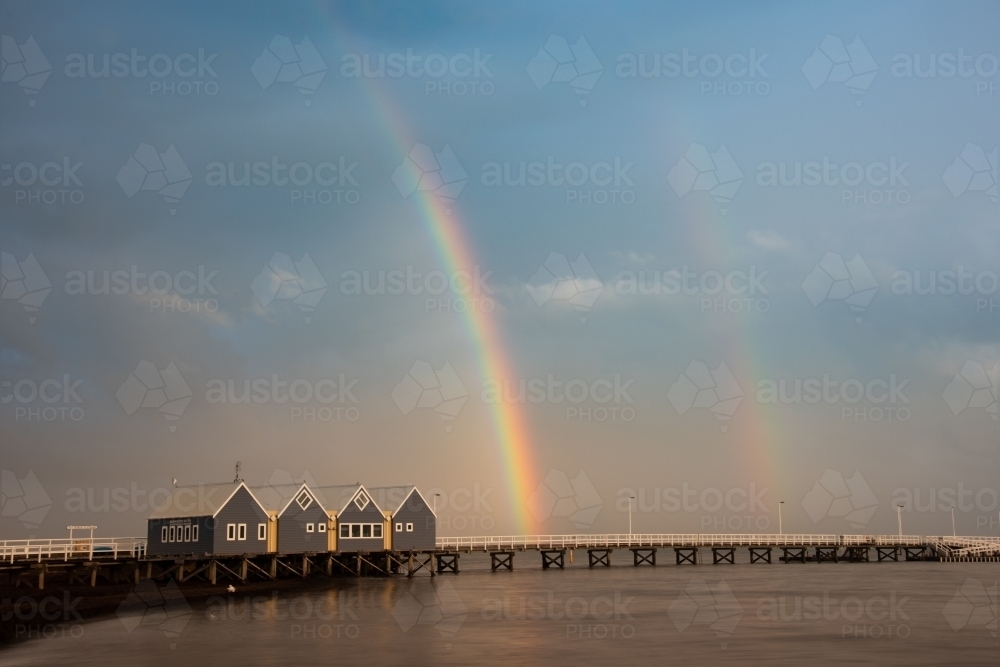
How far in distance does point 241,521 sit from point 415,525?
1573cm

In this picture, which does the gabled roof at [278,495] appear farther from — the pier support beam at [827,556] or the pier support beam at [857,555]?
the pier support beam at [857,555]

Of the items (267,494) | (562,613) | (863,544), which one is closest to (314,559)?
(267,494)

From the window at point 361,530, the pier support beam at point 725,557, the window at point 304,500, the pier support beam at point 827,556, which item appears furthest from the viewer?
the pier support beam at point 827,556

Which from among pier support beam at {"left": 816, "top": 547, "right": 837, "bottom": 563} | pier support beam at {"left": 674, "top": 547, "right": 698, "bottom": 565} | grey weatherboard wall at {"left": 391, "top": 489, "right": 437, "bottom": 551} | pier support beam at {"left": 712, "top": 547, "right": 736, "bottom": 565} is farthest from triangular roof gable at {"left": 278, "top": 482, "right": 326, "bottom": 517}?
pier support beam at {"left": 816, "top": 547, "right": 837, "bottom": 563}

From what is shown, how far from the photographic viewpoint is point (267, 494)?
66.9 meters

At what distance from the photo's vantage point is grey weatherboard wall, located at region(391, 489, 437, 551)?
73.8 metres

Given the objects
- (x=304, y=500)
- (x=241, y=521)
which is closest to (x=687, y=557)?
(x=304, y=500)

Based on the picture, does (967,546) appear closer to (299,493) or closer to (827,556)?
(827,556)

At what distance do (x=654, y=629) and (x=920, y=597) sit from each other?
916 inches

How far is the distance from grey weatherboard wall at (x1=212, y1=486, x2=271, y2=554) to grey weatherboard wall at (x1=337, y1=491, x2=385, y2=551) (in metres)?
6.87

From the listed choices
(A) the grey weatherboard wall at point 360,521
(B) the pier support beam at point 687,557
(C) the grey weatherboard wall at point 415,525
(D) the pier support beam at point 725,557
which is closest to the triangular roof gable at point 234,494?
(A) the grey weatherboard wall at point 360,521

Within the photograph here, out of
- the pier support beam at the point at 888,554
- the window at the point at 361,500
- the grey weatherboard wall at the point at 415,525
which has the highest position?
the window at the point at 361,500

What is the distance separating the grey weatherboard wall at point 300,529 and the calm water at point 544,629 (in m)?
6.31

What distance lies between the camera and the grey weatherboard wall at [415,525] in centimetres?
7381
